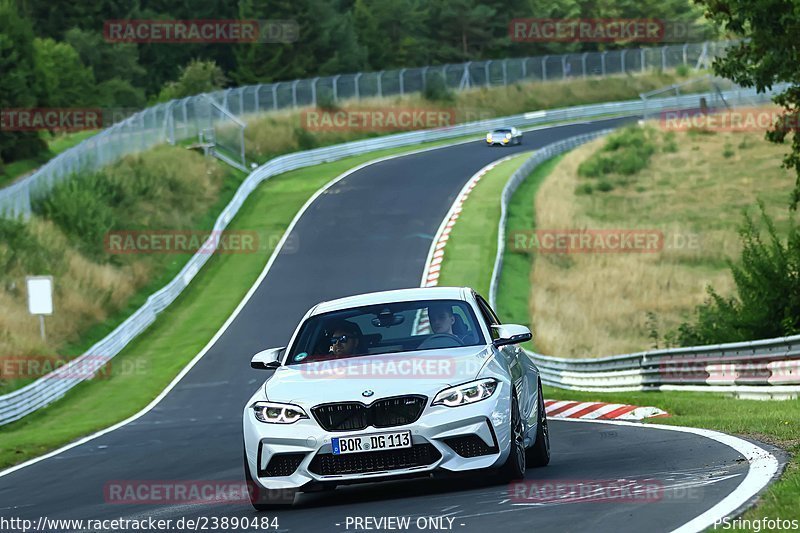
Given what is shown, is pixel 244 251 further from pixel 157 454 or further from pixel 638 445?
pixel 638 445

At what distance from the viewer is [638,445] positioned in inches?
472

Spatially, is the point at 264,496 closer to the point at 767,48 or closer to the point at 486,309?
the point at 486,309

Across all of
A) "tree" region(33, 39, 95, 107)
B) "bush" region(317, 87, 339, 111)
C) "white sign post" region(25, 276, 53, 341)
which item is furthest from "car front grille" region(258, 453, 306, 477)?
"tree" region(33, 39, 95, 107)

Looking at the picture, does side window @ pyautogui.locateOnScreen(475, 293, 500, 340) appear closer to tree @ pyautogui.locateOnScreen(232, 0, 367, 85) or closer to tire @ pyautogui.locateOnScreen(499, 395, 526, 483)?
tire @ pyautogui.locateOnScreen(499, 395, 526, 483)

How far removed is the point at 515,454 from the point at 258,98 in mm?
54406

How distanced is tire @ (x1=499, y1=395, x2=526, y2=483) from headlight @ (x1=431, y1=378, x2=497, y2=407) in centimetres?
31

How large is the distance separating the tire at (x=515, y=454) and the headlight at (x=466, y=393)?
31cm

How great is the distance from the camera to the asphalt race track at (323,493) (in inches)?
316

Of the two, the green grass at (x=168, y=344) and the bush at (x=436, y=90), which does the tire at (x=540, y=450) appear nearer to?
the green grass at (x=168, y=344)

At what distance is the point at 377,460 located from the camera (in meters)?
9.20

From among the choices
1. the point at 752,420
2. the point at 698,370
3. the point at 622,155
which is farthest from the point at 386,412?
the point at 622,155

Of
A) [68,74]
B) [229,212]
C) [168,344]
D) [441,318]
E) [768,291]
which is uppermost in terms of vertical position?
[68,74]

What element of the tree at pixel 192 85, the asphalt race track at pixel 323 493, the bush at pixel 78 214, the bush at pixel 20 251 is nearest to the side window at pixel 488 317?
the asphalt race track at pixel 323 493

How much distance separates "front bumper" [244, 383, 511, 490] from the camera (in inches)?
361
